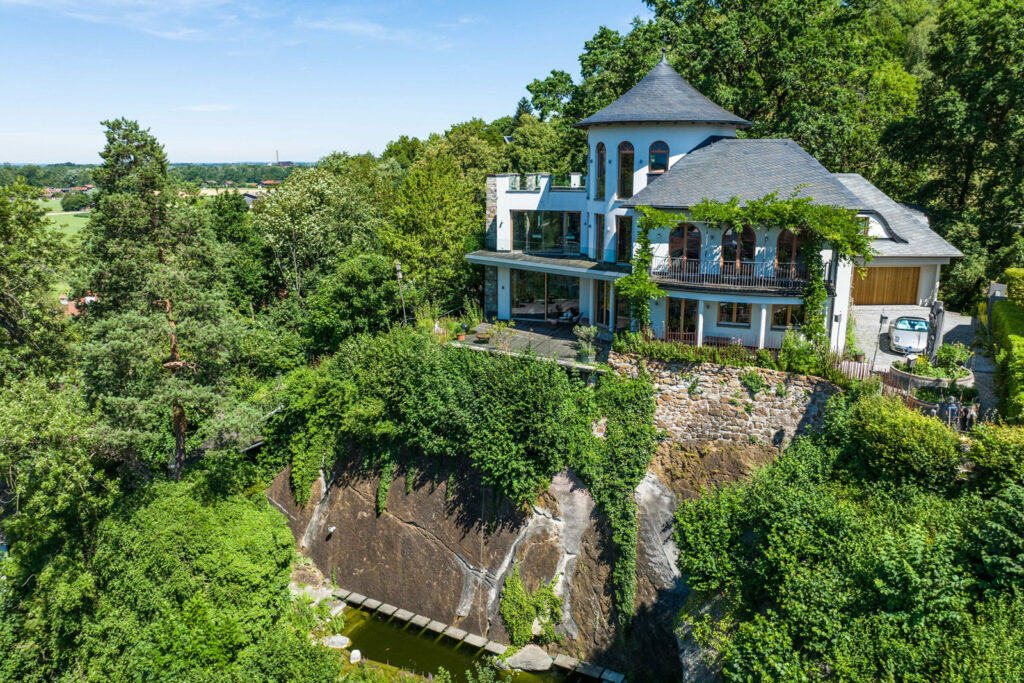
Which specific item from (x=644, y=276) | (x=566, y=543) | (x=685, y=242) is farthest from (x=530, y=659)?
(x=685, y=242)

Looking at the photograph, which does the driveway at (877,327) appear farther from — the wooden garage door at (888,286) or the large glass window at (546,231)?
the large glass window at (546,231)

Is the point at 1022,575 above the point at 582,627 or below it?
above

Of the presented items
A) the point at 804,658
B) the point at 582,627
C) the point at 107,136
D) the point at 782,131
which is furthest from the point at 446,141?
the point at 804,658

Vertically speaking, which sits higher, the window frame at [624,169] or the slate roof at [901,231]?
the window frame at [624,169]

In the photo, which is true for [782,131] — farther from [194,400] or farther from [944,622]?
[194,400]

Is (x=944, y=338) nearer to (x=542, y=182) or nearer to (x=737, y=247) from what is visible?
(x=737, y=247)

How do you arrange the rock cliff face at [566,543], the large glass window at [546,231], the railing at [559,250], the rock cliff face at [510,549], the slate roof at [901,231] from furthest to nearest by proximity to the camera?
the large glass window at [546,231] → the railing at [559,250] → the slate roof at [901,231] → the rock cliff face at [510,549] → the rock cliff face at [566,543]

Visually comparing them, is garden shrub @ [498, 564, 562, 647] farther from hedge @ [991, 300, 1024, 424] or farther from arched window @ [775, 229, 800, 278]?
hedge @ [991, 300, 1024, 424]

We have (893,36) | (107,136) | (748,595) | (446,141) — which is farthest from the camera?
(446,141)

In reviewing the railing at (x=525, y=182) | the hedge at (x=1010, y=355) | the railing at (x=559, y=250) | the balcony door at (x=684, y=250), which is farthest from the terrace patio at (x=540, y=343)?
the hedge at (x=1010, y=355)
